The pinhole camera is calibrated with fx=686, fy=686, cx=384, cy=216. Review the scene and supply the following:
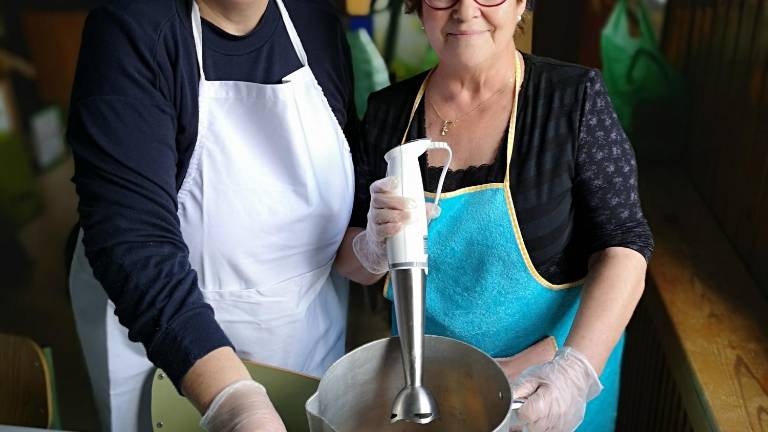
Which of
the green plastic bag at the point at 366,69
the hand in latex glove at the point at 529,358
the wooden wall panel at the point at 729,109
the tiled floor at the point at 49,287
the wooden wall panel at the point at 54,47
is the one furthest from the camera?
the tiled floor at the point at 49,287

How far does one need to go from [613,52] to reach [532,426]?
1.18 m

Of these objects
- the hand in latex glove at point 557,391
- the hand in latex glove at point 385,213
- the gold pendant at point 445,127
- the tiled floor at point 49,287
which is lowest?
the tiled floor at point 49,287

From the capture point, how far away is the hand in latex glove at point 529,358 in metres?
1.18

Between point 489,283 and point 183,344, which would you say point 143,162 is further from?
point 489,283

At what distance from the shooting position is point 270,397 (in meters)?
1.14

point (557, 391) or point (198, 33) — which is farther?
point (198, 33)

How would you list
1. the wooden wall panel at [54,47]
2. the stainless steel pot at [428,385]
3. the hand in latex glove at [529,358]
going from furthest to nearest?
the wooden wall panel at [54,47], the hand in latex glove at [529,358], the stainless steel pot at [428,385]

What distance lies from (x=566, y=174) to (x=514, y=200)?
0.30 ft

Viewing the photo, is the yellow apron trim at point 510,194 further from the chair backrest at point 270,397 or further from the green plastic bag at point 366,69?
the green plastic bag at point 366,69

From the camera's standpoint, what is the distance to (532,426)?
94 centimetres

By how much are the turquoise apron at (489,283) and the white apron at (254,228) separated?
16cm

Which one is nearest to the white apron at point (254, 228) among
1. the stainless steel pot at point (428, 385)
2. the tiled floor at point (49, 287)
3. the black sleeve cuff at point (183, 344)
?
the black sleeve cuff at point (183, 344)

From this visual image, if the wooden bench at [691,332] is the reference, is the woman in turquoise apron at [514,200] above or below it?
above

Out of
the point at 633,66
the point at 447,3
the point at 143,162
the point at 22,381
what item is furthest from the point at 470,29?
the point at 22,381
